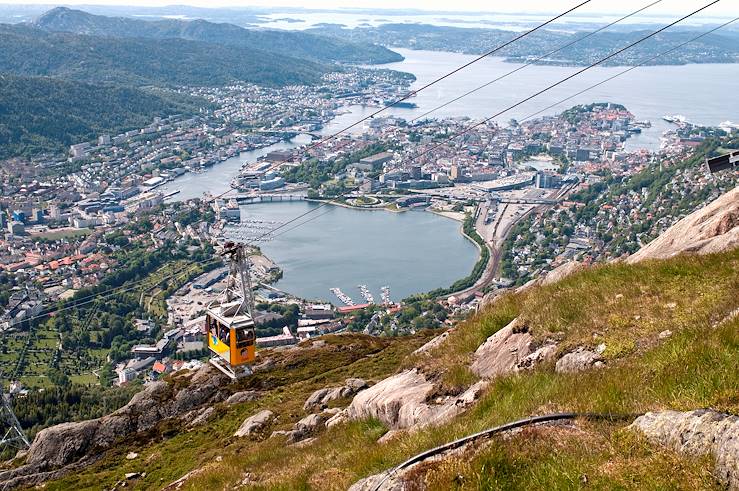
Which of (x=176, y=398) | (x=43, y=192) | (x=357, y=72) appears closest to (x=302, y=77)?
(x=357, y=72)

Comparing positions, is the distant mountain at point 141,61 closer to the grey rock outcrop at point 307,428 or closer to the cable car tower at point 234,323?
the cable car tower at point 234,323

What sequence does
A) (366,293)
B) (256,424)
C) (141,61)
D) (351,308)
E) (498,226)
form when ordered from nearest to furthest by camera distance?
(256,424), (351,308), (366,293), (498,226), (141,61)

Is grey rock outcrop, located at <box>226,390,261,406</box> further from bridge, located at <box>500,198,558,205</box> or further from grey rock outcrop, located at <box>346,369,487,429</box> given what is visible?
bridge, located at <box>500,198,558,205</box>

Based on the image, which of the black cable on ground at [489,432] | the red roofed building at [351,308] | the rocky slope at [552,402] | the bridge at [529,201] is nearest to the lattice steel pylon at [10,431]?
the rocky slope at [552,402]

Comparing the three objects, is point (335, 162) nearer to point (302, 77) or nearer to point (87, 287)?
point (87, 287)

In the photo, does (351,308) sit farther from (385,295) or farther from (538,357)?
(538,357)

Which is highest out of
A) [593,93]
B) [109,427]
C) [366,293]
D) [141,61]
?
[141,61]

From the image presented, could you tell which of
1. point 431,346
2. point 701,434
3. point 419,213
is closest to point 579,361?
point 701,434
